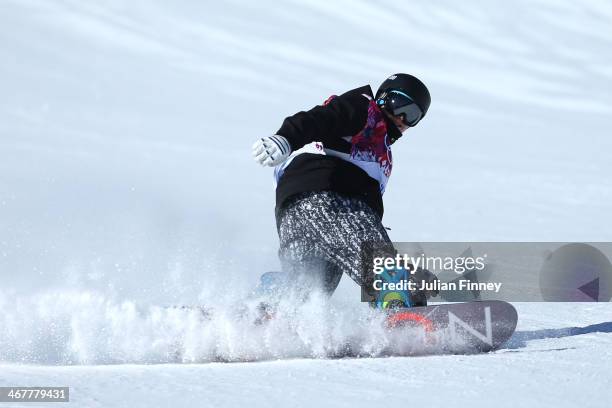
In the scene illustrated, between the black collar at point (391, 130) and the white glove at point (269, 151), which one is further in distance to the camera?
the black collar at point (391, 130)

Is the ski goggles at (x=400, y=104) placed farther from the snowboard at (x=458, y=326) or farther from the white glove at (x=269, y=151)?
the snowboard at (x=458, y=326)

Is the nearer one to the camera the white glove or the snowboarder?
the white glove

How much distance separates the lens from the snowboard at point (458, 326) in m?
3.57

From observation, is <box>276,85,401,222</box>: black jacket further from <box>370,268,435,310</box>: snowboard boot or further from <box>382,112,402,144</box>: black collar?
<box>370,268,435,310</box>: snowboard boot

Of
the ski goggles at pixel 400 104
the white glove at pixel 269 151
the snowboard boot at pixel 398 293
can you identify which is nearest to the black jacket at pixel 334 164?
the ski goggles at pixel 400 104

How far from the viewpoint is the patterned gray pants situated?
13.0 ft

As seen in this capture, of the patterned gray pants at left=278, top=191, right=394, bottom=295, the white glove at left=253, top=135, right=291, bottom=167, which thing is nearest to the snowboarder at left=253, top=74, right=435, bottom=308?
the patterned gray pants at left=278, top=191, right=394, bottom=295

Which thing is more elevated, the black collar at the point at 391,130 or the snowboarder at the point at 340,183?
the black collar at the point at 391,130

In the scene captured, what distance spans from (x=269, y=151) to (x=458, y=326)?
1.06 m

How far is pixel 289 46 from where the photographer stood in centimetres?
2420

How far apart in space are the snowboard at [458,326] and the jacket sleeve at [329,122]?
0.87 m

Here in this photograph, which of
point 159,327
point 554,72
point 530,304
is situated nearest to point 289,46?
point 554,72

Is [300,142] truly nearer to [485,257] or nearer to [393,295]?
[393,295]

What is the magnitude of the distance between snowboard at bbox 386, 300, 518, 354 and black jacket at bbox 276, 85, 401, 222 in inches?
28.9
